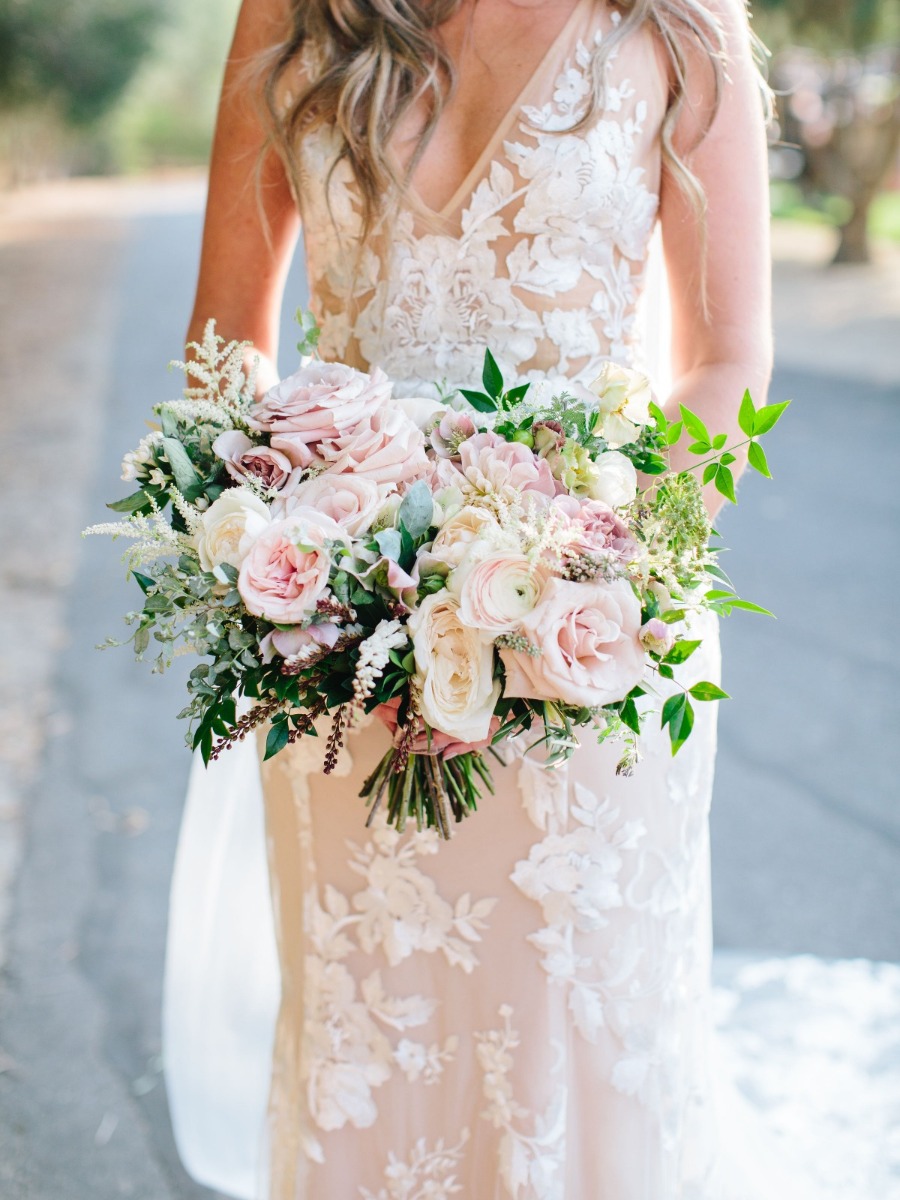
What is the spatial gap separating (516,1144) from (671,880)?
0.49 m

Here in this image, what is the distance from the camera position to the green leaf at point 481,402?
155 cm

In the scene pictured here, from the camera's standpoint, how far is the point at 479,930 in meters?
1.89

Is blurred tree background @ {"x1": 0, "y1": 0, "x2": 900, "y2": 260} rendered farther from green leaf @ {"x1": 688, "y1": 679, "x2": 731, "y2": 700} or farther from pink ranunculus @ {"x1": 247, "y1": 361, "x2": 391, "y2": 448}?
green leaf @ {"x1": 688, "y1": 679, "x2": 731, "y2": 700}

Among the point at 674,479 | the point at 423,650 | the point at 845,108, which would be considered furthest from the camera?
the point at 845,108

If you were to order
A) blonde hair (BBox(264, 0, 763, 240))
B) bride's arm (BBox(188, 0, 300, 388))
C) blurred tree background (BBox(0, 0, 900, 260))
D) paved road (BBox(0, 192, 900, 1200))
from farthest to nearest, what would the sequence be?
1. blurred tree background (BBox(0, 0, 900, 260))
2. paved road (BBox(0, 192, 900, 1200))
3. bride's arm (BBox(188, 0, 300, 388))
4. blonde hair (BBox(264, 0, 763, 240))

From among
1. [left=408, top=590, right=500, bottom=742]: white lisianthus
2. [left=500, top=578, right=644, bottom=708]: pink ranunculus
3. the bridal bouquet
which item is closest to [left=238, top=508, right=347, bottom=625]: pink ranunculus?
the bridal bouquet

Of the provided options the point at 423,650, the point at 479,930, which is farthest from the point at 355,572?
the point at 479,930

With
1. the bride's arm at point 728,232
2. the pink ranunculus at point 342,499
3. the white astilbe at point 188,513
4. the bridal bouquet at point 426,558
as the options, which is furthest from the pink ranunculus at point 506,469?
the bride's arm at point 728,232

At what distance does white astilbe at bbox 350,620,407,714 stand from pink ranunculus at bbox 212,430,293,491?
255 millimetres

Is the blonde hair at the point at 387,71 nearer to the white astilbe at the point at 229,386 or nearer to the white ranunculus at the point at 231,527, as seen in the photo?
the white astilbe at the point at 229,386

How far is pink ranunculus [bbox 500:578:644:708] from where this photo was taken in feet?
4.15

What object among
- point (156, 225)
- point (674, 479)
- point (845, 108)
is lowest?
point (674, 479)

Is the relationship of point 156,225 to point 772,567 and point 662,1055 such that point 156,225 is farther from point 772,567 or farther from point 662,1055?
point 662,1055

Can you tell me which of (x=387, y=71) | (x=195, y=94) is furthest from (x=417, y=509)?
(x=195, y=94)
